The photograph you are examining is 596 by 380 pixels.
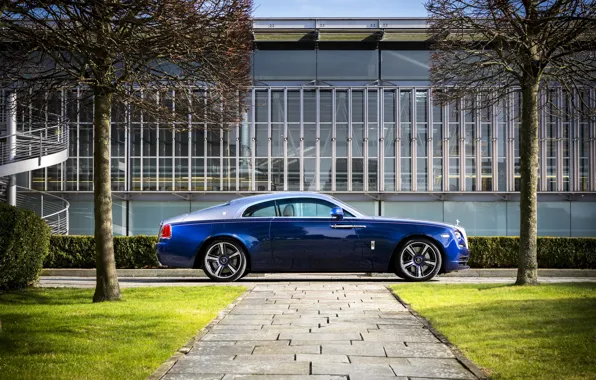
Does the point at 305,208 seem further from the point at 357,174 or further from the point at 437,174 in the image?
the point at 437,174

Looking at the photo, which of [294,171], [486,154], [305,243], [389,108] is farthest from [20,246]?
[486,154]

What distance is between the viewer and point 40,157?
2528 centimetres

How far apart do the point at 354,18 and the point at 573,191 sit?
438 inches

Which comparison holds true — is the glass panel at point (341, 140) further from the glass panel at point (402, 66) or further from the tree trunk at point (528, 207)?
the tree trunk at point (528, 207)

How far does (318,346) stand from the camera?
23.6ft

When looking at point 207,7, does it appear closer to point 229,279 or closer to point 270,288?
point 270,288

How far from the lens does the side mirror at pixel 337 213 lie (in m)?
14.6

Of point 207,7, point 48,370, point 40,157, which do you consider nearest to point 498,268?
point 207,7

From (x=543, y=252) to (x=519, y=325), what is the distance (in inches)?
527

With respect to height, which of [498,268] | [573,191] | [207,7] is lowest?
[498,268]

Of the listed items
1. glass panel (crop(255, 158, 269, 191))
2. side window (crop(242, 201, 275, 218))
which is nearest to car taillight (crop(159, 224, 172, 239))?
side window (crop(242, 201, 275, 218))

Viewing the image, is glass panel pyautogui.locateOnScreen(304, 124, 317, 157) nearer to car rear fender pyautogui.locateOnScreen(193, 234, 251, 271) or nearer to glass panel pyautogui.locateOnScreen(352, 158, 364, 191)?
glass panel pyautogui.locateOnScreen(352, 158, 364, 191)

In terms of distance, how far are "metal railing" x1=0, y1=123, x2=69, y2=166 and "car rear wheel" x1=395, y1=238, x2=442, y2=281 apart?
12529mm

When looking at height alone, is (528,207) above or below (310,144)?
below
